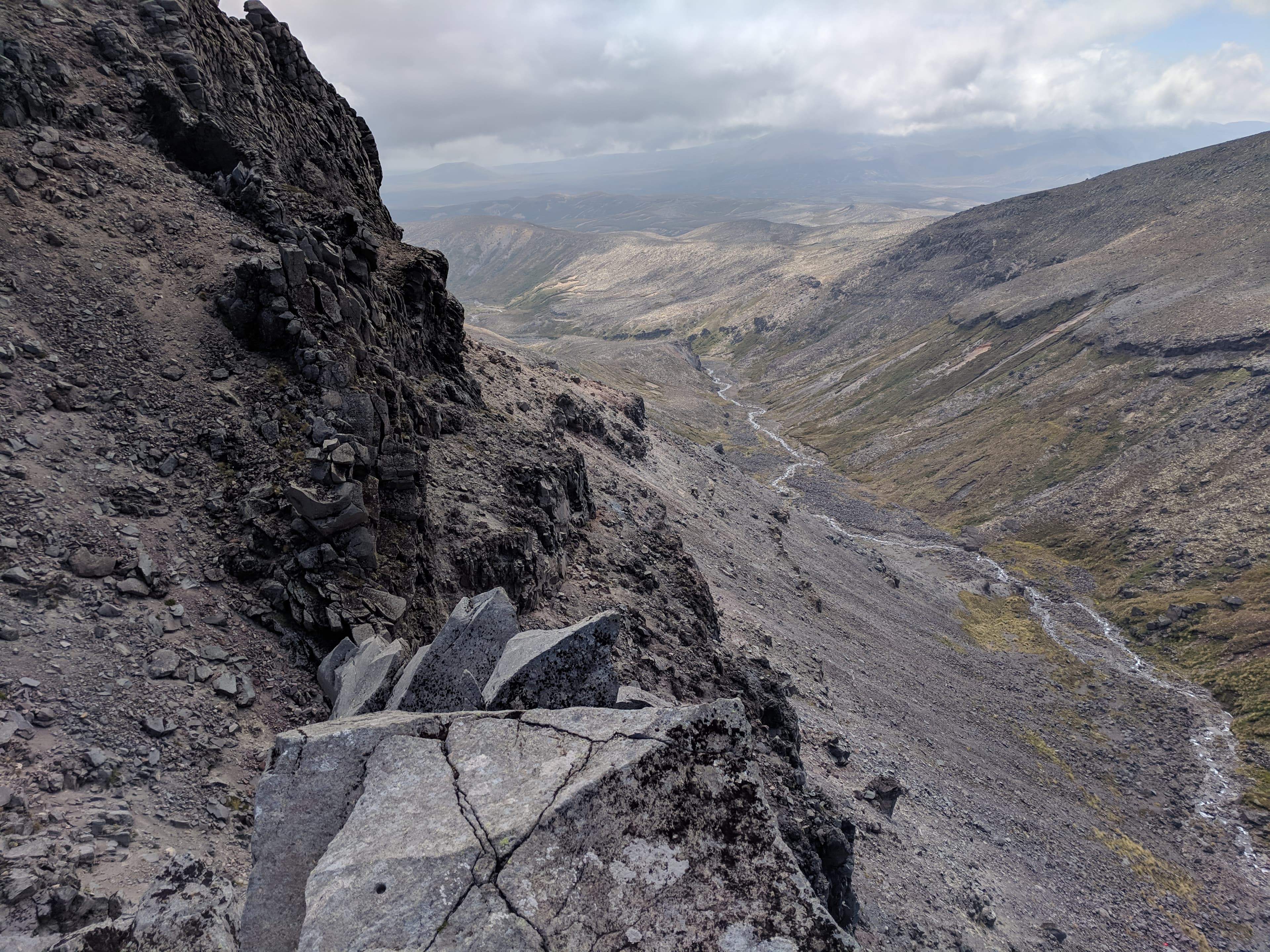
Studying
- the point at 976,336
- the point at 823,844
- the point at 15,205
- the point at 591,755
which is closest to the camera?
the point at 591,755

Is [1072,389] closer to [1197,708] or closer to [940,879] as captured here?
[1197,708]

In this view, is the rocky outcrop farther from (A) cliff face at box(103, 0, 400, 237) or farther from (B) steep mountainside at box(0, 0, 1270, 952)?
(A) cliff face at box(103, 0, 400, 237)

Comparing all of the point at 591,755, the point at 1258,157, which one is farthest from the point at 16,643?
the point at 1258,157

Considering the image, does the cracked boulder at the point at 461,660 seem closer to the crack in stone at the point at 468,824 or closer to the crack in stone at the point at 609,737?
the crack in stone at the point at 468,824

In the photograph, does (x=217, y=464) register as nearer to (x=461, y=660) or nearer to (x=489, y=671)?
(x=461, y=660)

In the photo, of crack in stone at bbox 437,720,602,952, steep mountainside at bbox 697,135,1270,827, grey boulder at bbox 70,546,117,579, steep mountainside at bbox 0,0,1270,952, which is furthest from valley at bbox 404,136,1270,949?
crack in stone at bbox 437,720,602,952

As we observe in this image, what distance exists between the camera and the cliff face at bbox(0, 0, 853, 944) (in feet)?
41.2

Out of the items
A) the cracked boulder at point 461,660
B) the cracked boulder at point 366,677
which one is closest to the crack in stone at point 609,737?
the cracked boulder at point 461,660

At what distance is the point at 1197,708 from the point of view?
65875mm

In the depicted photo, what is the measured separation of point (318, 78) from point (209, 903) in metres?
41.9

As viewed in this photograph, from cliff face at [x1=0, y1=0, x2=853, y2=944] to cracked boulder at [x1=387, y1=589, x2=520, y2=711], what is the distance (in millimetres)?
3698

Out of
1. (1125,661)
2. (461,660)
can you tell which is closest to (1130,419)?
(1125,661)

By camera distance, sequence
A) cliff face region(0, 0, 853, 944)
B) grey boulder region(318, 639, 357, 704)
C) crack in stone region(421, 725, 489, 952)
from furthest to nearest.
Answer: grey boulder region(318, 639, 357, 704)
cliff face region(0, 0, 853, 944)
crack in stone region(421, 725, 489, 952)

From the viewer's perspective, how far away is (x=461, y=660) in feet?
43.8
